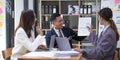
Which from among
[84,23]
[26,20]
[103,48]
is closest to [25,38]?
[26,20]

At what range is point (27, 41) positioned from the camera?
304cm

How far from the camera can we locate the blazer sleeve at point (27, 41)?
299cm

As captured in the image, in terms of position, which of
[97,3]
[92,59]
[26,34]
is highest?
[97,3]

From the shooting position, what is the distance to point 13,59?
10.3ft

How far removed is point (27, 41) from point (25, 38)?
0.05 meters

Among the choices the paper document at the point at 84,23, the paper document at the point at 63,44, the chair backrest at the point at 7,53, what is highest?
the paper document at the point at 84,23

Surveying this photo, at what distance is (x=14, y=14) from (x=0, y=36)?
80cm

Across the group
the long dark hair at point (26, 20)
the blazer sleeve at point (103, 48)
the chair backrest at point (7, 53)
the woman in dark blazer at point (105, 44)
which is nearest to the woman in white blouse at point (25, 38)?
the long dark hair at point (26, 20)

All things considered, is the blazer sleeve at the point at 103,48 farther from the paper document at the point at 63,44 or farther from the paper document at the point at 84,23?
the paper document at the point at 84,23

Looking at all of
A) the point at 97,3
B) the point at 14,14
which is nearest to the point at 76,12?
the point at 97,3

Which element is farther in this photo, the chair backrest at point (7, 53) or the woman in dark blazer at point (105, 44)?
the chair backrest at point (7, 53)

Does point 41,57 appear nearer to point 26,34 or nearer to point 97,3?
point 26,34

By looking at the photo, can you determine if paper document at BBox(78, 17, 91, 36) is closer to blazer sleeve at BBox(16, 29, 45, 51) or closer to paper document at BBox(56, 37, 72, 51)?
paper document at BBox(56, 37, 72, 51)

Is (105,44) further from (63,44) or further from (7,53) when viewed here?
(7,53)
